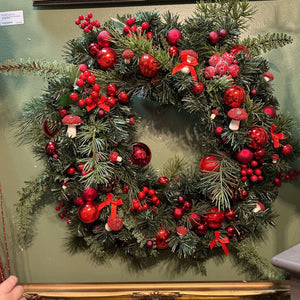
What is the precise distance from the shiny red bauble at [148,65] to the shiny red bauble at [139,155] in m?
0.23

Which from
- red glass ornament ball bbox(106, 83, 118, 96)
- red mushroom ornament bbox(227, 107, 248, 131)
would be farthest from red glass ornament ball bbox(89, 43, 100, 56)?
red mushroom ornament bbox(227, 107, 248, 131)

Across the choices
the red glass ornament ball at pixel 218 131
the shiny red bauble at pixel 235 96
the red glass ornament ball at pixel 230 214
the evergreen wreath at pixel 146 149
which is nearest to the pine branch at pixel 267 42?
the evergreen wreath at pixel 146 149

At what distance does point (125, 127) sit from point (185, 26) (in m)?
0.35

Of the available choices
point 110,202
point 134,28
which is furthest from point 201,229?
point 134,28

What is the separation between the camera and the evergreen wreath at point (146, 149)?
0.88 metres

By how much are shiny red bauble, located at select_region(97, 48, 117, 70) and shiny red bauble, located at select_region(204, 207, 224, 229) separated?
0.55m

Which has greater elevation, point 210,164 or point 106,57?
point 106,57

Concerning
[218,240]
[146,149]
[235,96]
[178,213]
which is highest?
[235,96]

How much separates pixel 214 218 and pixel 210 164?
173mm

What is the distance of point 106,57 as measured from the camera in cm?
91

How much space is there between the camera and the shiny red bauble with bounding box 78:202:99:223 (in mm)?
924

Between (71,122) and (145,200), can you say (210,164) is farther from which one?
(71,122)

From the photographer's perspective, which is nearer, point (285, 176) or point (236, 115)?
point (236, 115)

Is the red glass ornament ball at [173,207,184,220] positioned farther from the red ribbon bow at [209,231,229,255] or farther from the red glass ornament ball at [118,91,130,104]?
the red glass ornament ball at [118,91,130,104]
